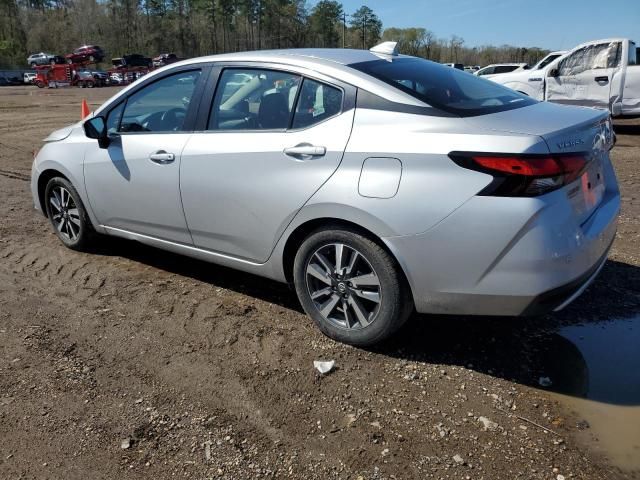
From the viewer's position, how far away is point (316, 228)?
3.25m

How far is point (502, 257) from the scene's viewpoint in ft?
8.72

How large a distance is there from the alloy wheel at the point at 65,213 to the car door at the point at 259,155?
167 centimetres

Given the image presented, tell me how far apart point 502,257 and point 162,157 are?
243 centimetres

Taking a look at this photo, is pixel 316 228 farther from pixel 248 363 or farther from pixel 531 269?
pixel 531 269

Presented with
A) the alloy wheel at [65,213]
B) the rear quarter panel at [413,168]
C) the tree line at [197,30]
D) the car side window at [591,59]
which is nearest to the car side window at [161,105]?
the alloy wheel at [65,213]

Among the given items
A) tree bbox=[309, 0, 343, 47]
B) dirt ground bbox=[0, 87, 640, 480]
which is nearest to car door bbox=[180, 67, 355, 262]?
dirt ground bbox=[0, 87, 640, 480]

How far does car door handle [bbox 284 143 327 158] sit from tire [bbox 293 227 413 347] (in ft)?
1.45

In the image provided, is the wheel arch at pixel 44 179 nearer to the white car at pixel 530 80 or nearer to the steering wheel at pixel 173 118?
the steering wheel at pixel 173 118

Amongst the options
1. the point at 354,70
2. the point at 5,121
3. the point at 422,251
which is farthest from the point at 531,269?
the point at 5,121

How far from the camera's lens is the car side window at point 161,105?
3908 millimetres

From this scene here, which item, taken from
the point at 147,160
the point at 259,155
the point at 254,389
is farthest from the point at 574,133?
the point at 147,160

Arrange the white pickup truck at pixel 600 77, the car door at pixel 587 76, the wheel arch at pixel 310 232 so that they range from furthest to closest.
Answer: the car door at pixel 587 76 → the white pickup truck at pixel 600 77 → the wheel arch at pixel 310 232

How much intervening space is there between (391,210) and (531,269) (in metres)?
0.75

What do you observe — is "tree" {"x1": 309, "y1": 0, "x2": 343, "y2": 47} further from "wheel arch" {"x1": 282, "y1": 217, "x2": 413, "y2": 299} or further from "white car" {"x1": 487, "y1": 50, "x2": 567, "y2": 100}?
"wheel arch" {"x1": 282, "y1": 217, "x2": 413, "y2": 299}
